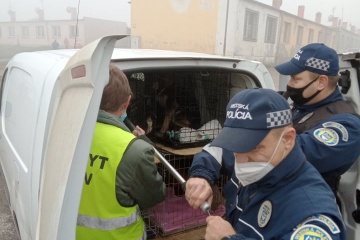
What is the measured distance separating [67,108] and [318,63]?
157 centimetres

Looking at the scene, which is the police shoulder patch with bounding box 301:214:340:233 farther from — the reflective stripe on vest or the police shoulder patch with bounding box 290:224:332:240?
the reflective stripe on vest

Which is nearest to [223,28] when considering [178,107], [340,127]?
[178,107]

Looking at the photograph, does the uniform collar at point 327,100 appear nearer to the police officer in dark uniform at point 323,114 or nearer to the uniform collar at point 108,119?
the police officer in dark uniform at point 323,114

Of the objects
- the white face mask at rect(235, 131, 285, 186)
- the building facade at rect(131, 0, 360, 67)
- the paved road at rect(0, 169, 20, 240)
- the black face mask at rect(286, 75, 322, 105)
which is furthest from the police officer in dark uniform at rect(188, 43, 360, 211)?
the building facade at rect(131, 0, 360, 67)

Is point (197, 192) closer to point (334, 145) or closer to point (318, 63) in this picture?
point (334, 145)

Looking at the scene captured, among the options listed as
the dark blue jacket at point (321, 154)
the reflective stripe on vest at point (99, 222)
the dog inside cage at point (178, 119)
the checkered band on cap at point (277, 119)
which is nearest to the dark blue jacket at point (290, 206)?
the checkered band on cap at point (277, 119)

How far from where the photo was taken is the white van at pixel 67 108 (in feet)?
3.44

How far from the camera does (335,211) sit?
114cm

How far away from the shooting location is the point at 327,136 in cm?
176

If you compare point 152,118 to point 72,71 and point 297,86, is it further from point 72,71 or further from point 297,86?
point 72,71

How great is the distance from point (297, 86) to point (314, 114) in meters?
0.22

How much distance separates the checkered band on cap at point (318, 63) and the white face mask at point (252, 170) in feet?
3.25

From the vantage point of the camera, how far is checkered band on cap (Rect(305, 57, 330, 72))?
2021 mm

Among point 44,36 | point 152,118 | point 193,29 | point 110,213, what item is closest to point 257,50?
point 193,29
